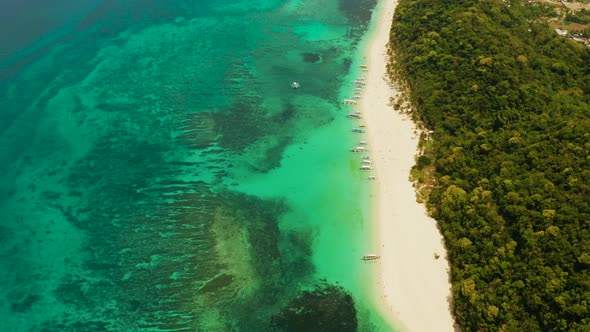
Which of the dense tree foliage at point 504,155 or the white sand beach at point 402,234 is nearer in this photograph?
the dense tree foliage at point 504,155

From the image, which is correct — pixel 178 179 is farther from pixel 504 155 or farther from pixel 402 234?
pixel 504 155

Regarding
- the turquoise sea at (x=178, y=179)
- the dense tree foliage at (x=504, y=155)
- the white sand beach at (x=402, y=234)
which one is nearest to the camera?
the dense tree foliage at (x=504, y=155)

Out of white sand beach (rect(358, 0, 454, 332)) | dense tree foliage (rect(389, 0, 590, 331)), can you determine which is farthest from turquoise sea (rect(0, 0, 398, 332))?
dense tree foliage (rect(389, 0, 590, 331))

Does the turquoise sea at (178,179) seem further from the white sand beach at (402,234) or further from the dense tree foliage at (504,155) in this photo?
the dense tree foliage at (504,155)

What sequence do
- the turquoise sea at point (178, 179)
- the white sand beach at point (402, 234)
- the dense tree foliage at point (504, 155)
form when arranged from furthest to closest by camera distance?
the turquoise sea at point (178, 179), the white sand beach at point (402, 234), the dense tree foliage at point (504, 155)

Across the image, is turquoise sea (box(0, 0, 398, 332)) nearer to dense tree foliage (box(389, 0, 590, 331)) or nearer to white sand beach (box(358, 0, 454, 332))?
white sand beach (box(358, 0, 454, 332))

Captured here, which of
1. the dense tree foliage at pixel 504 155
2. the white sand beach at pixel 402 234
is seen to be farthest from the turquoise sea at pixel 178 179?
the dense tree foliage at pixel 504 155
